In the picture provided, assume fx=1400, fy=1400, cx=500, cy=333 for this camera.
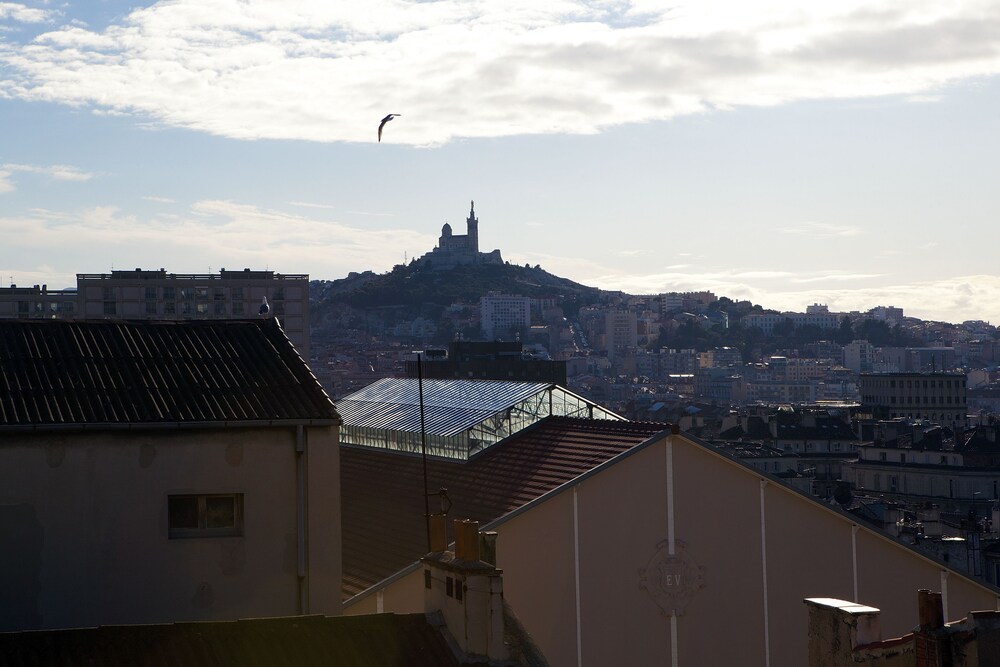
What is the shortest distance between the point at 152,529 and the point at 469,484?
30.2ft

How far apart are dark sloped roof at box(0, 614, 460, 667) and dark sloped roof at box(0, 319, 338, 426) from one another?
2.94 m

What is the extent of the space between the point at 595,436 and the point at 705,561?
9.20 ft

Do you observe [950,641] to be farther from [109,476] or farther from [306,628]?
[109,476]

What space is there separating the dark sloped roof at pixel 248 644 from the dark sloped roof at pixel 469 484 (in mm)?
8026

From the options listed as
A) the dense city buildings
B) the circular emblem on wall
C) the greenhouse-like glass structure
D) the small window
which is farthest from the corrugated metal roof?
the dense city buildings

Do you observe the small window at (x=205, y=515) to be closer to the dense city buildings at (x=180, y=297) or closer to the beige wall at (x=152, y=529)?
the beige wall at (x=152, y=529)

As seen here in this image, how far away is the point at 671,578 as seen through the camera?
18.0m

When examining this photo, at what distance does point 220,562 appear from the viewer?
42.8 ft

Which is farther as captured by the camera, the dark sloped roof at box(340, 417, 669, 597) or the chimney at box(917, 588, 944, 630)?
the dark sloped roof at box(340, 417, 669, 597)

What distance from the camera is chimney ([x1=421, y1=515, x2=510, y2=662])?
10109 mm

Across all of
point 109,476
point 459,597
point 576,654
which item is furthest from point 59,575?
point 576,654

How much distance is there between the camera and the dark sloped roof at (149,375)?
12890mm

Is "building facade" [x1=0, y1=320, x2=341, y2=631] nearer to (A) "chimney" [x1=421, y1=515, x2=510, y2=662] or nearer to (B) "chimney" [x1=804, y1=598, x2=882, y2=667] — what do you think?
(A) "chimney" [x1=421, y1=515, x2=510, y2=662]

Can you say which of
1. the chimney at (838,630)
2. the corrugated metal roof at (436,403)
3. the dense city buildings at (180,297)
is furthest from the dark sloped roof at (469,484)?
the dense city buildings at (180,297)
